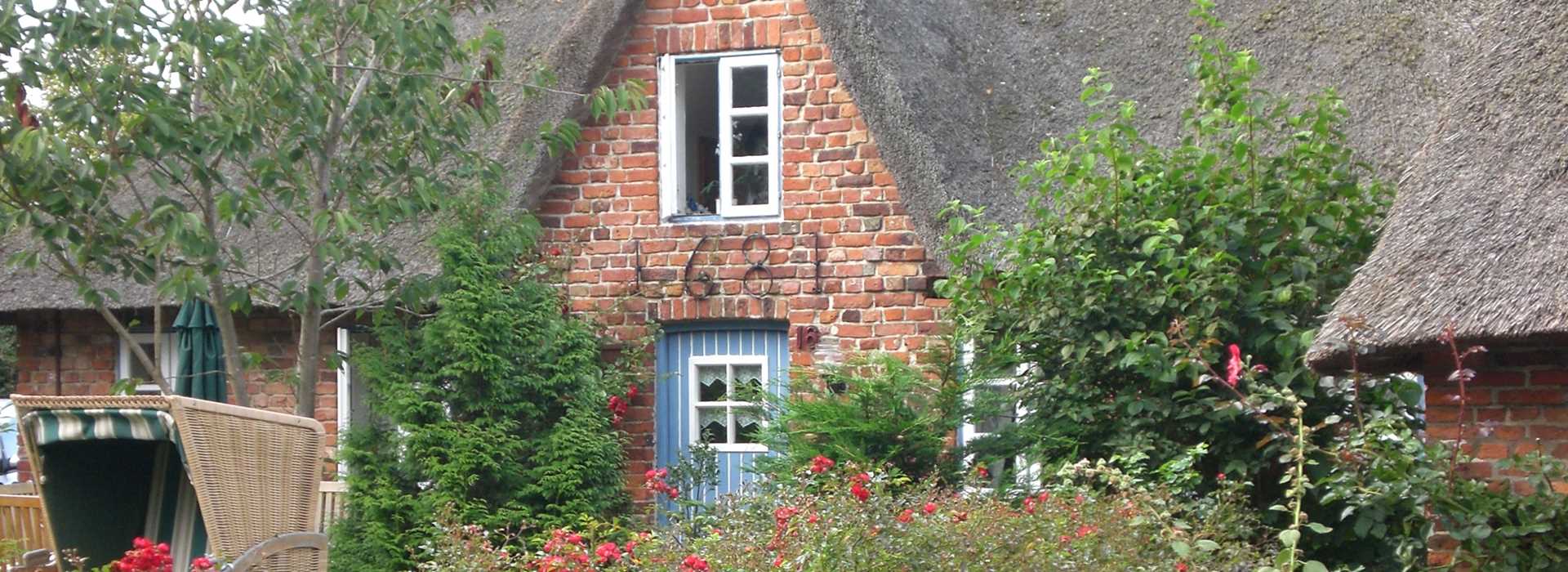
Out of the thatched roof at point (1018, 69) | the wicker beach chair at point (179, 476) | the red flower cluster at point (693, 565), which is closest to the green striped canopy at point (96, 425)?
the wicker beach chair at point (179, 476)

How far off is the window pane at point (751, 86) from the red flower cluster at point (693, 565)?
4.85 meters

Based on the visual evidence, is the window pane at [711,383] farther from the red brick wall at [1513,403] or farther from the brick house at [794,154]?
the red brick wall at [1513,403]

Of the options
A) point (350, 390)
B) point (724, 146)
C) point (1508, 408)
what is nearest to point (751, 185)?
point (724, 146)

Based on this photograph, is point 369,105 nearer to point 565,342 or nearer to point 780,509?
point 565,342

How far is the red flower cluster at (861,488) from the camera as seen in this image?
5.23 meters

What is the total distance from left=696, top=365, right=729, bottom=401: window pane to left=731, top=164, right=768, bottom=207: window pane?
1004 mm

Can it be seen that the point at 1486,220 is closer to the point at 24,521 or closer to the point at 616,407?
the point at 616,407

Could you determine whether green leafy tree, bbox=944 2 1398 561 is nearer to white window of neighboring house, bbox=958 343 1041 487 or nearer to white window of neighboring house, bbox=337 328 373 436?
white window of neighboring house, bbox=958 343 1041 487

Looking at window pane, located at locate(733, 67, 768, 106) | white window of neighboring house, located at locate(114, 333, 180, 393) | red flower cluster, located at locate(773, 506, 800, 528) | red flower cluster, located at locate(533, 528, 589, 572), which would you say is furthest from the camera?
white window of neighboring house, located at locate(114, 333, 180, 393)

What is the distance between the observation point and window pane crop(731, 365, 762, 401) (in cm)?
868

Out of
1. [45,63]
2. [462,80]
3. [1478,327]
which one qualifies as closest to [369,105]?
[462,80]

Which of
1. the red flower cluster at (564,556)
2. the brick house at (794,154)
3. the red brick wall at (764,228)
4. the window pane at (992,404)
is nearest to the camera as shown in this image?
the red flower cluster at (564,556)

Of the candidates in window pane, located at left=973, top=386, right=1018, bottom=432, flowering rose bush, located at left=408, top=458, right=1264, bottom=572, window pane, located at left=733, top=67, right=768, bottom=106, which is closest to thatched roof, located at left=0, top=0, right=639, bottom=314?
window pane, located at left=733, top=67, right=768, bottom=106

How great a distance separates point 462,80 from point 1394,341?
4.58m
